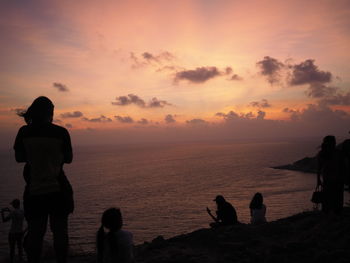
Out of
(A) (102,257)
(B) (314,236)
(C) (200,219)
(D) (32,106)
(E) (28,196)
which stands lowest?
(C) (200,219)

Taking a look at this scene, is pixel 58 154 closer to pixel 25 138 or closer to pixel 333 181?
pixel 25 138

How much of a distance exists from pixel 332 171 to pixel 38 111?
7.92 meters

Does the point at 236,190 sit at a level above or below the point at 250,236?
below

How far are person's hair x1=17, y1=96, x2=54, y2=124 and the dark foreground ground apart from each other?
4.86 metres

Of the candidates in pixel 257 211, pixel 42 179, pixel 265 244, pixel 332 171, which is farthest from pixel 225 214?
pixel 42 179

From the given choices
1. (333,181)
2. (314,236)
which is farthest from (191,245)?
(333,181)

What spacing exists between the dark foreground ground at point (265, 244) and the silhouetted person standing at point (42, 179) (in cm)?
406

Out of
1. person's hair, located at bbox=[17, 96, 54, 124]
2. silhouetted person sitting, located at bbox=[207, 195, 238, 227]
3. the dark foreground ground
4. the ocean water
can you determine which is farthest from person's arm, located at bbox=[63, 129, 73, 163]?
the ocean water

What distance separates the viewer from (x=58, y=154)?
13.5 ft

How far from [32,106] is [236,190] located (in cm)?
7160

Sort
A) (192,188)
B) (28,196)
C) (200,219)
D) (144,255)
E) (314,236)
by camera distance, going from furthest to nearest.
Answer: (192,188) < (200,219) < (144,255) < (314,236) < (28,196)

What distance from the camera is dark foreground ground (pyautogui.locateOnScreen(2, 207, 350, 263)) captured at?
22.6 feet

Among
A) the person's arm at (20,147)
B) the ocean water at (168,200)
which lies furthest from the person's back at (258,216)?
the ocean water at (168,200)

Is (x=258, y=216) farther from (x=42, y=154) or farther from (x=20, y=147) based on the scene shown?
(x=20, y=147)
